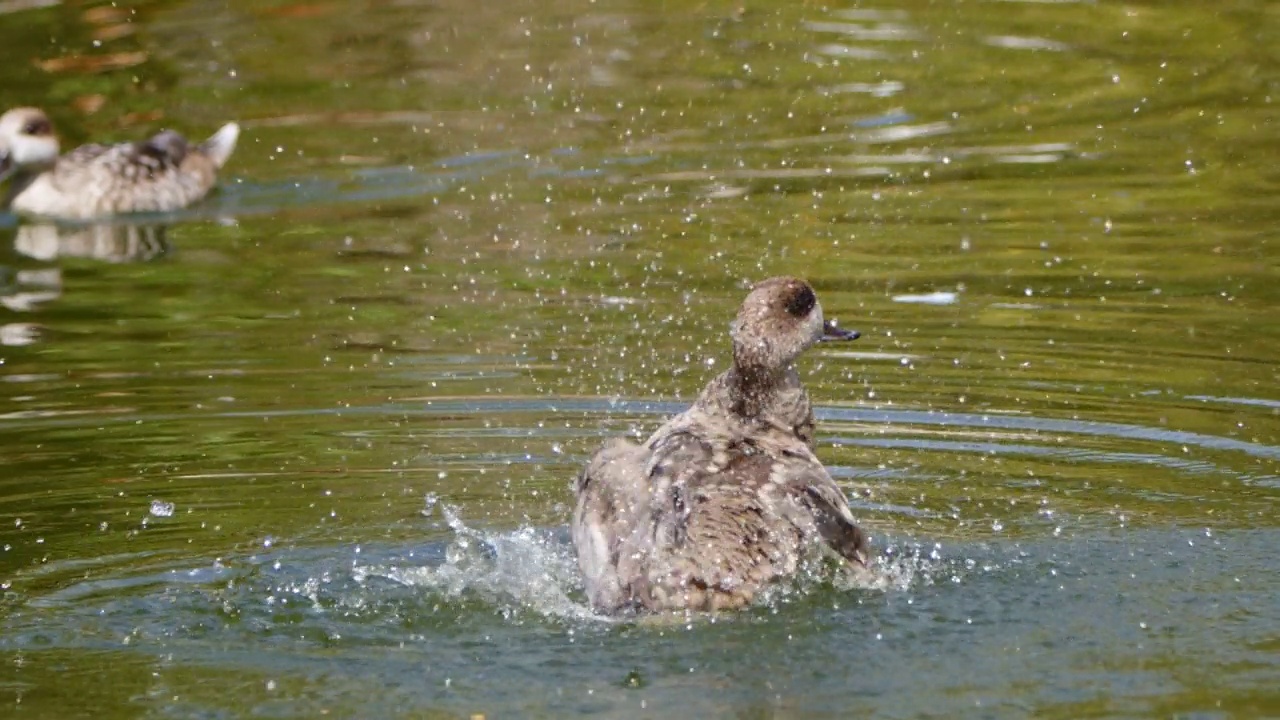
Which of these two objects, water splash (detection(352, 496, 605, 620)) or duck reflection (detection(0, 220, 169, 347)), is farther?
duck reflection (detection(0, 220, 169, 347))

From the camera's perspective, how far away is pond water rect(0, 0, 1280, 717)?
7.12 meters

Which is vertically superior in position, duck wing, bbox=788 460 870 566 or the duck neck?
the duck neck

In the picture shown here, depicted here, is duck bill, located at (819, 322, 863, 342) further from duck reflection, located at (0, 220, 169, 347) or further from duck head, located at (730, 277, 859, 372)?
duck reflection, located at (0, 220, 169, 347)

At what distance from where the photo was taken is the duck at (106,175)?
16.8 m

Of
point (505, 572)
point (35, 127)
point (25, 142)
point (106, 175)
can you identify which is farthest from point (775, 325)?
point (35, 127)

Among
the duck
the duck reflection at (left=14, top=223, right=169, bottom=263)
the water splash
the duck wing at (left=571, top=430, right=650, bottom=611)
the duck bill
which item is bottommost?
the duck reflection at (left=14, top=223, right=169, bottom=263)

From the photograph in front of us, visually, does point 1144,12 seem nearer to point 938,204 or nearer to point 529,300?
point 938,204

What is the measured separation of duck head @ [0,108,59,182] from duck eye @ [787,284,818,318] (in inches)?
399

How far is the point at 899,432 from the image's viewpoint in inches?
393

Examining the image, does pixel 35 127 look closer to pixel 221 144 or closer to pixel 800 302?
pixel 221 144

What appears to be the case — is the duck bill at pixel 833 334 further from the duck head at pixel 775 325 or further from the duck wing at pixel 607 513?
the duck wing at pixel 607 513

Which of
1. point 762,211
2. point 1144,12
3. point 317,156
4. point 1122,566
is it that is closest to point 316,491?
point 1122,566

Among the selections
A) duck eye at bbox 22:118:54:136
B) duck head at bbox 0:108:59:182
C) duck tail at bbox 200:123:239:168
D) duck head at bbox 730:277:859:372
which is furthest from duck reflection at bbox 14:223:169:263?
duck head at bbox 730:277:859:372

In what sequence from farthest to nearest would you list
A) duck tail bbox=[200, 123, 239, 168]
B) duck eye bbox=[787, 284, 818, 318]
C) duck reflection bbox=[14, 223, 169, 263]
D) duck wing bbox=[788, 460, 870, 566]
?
duck tail bbox=[200, 123, 239, 168] < duck reflection bbox=[14, 223, 169, 263] < duck eye bbox=[787, 284, 818, 318] < duck wing bbox=[788, 460, 870, 566]
